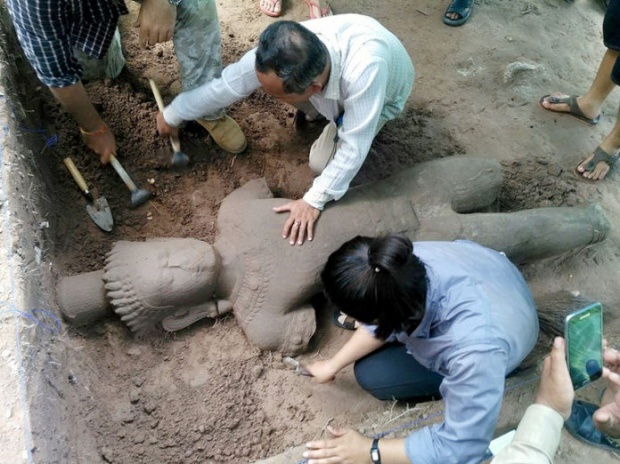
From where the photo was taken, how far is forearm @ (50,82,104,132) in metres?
2.31

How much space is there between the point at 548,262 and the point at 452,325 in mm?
1497

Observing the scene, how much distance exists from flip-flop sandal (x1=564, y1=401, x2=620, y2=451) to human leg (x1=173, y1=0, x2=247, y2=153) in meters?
2.20

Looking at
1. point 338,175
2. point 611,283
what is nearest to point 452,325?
point 338,175

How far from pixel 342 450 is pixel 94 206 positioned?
64.3 inches

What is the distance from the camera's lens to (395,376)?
223 centimetres

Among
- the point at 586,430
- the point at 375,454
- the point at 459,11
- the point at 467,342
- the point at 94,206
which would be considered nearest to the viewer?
the point at 467,342

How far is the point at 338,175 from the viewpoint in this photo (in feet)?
7.70

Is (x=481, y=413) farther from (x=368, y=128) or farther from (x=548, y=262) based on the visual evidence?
(x=548, y=262)

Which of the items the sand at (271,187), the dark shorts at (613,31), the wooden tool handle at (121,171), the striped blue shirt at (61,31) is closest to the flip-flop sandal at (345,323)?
the sand at (271,187)

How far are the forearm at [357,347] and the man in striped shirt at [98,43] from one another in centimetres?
135

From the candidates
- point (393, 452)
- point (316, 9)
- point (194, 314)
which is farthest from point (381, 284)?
point (316, 9)

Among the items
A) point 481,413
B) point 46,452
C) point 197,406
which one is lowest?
point 197,406

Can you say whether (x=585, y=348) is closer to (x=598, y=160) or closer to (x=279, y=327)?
(x=279, y=327)

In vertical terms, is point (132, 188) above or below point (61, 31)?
below
